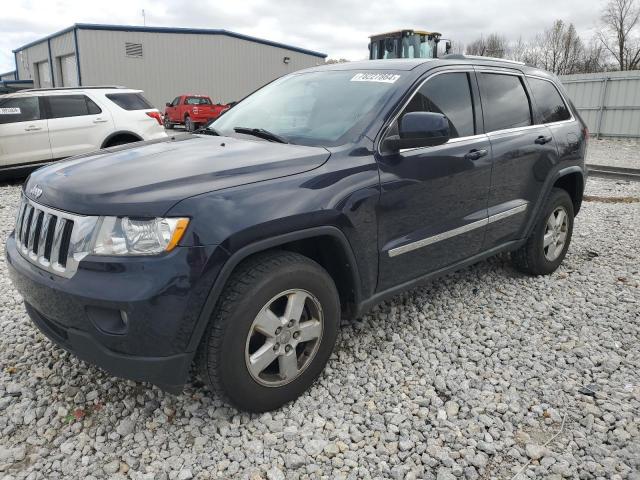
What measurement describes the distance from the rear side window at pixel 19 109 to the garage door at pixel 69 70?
1947 cm

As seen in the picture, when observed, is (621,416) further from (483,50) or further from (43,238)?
(483,50)

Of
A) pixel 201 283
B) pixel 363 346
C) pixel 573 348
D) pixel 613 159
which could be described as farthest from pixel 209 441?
pixel 613 159

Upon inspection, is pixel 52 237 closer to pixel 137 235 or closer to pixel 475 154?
pixel 137 235

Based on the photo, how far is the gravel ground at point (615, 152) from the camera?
12617 millimetres

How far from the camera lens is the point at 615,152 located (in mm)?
14992

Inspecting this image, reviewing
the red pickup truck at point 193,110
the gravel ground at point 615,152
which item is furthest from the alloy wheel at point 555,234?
the red pickup truck at point 193,110

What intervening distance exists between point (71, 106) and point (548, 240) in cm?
807

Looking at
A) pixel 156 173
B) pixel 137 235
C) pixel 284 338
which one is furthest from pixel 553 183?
pixel 137 235

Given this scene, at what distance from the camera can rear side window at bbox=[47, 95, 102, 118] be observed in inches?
347

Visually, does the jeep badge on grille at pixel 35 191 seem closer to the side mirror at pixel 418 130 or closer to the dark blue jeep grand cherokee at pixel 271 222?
the dark blue jeep grand cherokee at pixel 271 222

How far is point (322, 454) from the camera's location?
7.77 ft

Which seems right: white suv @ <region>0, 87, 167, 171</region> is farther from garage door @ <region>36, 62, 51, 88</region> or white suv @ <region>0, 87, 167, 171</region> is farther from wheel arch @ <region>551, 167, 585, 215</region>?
garage door @ <region>36, 62, 51, 88</region>

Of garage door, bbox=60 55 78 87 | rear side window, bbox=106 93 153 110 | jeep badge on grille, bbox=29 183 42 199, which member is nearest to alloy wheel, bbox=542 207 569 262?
jeep badge on grille, bbox=29 183 42 199

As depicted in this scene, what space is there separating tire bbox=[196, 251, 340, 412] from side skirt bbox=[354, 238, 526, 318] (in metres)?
0.26
